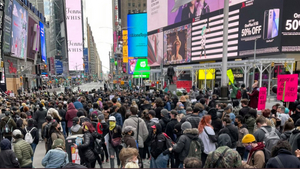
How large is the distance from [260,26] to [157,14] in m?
36.5

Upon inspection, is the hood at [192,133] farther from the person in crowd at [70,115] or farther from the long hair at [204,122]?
the person in crowd at [70,115]

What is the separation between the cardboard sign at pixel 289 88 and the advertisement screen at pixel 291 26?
24.6 m

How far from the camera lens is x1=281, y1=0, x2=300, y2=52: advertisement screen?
29.1m

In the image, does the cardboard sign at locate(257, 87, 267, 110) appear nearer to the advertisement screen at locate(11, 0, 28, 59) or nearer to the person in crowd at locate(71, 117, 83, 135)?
the person in crowd at locate(71, 117, 83, 135)

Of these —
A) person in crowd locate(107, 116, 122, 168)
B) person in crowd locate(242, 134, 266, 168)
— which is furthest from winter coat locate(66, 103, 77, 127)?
person in crowd locate(242, 134, 266, 168)

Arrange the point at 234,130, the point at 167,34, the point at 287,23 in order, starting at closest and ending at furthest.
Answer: the point at 234,130
the point at 287,23
the point at 167,34

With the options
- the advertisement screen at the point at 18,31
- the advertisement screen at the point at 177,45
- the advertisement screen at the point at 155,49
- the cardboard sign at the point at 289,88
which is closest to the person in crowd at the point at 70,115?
the cardboard sign at the point at 289,88

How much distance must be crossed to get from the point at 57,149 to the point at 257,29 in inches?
1381

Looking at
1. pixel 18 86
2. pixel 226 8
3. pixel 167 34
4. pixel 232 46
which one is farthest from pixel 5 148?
pixel 167 34

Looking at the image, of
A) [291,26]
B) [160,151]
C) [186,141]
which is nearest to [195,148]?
[186,141]

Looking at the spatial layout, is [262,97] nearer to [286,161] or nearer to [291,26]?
[286,161]

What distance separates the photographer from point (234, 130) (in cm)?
550

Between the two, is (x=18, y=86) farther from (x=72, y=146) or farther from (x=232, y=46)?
(x=72, y=146)

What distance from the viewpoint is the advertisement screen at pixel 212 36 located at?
37.7m
